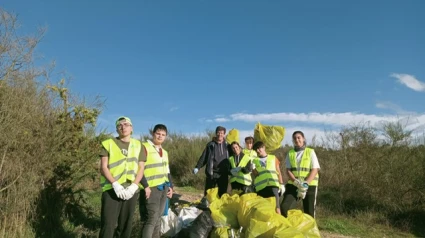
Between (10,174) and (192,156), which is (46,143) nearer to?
(10,174)

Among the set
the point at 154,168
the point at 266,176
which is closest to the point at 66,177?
the point at 154,168

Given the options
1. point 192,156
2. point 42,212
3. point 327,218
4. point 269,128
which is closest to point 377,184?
point 327,218

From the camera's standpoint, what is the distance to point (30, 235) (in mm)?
4703

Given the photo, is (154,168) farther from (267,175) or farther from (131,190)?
(267,175)

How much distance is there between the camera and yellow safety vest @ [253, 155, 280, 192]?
5793 mm

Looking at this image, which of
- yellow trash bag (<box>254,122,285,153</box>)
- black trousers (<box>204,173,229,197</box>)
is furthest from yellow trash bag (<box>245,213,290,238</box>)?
yellow trash bag (<box>254,122,285,153</box>)

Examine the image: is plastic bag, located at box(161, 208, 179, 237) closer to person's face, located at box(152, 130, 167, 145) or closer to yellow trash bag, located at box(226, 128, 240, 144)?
person's face, located at box(152, 130, 167, 145)

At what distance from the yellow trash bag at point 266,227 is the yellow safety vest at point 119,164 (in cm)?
154

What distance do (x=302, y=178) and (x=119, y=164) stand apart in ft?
9.37

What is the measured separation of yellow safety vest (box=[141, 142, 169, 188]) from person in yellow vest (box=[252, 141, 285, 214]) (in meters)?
1.82

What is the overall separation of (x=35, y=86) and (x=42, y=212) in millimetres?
1818

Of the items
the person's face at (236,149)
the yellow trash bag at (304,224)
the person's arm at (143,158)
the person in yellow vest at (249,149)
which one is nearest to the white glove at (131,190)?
the person's arm at (143,158)

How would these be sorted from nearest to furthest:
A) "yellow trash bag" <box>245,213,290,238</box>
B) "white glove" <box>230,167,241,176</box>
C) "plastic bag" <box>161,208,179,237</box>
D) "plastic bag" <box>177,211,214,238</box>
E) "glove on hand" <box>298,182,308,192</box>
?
1. "yellow trash bag" <box>245,213,290,238</box>
2. "plastic bag" <box>177,211,214,238</box>
3. "plastic bag" <box>161,208,179,237</box>
4. "glove on hand" <box>298,182,308,192</box>
5. "white glove" <box>230,167,241,176</box>

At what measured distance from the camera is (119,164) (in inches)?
163
